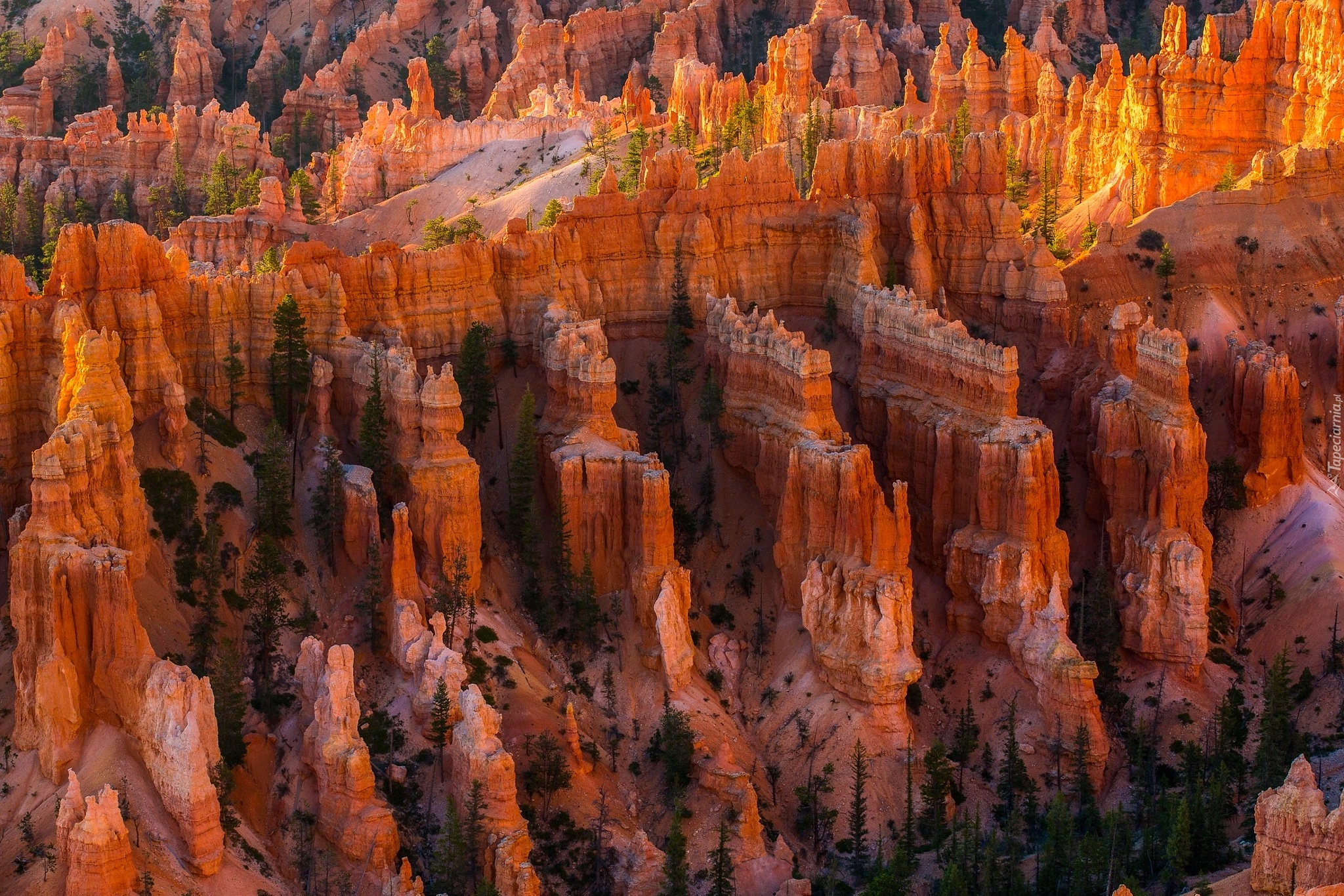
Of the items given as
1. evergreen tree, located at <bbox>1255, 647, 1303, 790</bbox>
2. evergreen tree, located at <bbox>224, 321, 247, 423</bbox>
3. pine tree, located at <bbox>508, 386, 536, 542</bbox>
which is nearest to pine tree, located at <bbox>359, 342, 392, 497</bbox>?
evergreen tree, located at <bbox>224, 321, 247, 423</bbox>

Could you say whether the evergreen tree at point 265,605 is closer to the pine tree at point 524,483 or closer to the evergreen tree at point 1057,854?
the pine tree at point 524,483

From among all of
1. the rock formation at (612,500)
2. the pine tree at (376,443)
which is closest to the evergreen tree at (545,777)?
the rock formation at (612,500)

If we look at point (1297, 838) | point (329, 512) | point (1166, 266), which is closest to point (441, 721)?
point (329, 512)

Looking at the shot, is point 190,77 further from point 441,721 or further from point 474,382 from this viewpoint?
point 441,721

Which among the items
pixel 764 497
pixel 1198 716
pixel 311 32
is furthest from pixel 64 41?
pixel 1198 716

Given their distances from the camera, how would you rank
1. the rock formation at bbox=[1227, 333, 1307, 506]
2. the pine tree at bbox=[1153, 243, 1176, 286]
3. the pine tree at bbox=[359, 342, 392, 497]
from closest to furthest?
1. the pine tree at bbox=[359, 342, 392, 497]
2. the rock formation at bbox=[1227, 333, 1307, 506]
3. the pine tree at bbox=[1153, 243, 1176, 286]

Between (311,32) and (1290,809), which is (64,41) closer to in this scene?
(311,32)

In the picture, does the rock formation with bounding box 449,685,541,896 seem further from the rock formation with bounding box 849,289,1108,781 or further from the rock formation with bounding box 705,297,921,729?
the rock formation with bounding box 849,289,1108,781
